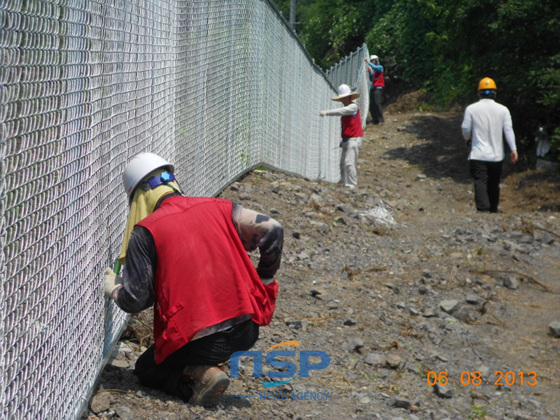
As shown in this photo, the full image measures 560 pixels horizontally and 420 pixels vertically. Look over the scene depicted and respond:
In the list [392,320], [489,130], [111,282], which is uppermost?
[489,130]

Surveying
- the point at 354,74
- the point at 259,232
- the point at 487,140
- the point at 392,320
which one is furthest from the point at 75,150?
the point at 354,74

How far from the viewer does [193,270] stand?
132 inches

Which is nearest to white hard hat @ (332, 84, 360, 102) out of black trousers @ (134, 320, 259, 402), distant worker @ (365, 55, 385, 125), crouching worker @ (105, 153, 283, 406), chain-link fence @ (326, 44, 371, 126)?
chain-link fence @ (326, 44, 371, 126)

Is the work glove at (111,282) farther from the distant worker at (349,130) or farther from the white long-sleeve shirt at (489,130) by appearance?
the distant worker at (349,130)

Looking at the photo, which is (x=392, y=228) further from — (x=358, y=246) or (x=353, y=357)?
(x=353, y=357)

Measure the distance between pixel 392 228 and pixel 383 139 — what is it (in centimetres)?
1006

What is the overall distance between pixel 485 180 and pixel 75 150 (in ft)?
27.4

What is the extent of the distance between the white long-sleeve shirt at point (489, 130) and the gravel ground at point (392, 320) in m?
0.94

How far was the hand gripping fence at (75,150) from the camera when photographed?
7.47 ft

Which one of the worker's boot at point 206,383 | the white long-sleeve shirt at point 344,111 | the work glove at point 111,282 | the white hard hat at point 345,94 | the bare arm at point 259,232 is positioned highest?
the white hard hat at point 345,94
